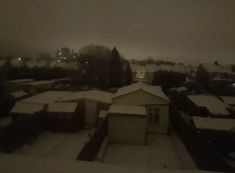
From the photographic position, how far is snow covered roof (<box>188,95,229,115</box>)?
158 cm

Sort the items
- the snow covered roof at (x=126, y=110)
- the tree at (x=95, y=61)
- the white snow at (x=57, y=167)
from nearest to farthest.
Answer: the white snow at (x=57, y=167) → the tree at (x=95, y=61) → the snow covered roof at (x=126, y=110)

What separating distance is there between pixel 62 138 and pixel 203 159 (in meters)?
0.84

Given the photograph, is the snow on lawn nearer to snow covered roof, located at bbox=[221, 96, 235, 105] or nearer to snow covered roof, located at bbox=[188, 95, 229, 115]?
snow covered roof, located at bbox=[188, 95, 229, 115]

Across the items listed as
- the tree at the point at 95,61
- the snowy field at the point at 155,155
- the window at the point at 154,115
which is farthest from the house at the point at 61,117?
the window at the point at 154,115

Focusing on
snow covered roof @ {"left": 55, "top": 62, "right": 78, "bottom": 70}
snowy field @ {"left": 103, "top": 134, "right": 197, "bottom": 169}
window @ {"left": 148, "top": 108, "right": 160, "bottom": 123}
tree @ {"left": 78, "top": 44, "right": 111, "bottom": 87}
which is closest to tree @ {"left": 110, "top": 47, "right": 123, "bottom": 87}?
tree @ {"left": 78, "top": 44, "right": 111, "bottom": 87}

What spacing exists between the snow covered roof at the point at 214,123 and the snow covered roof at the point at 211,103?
8 cm

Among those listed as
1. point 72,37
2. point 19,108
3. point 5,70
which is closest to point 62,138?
point 19,108

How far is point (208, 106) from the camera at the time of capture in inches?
67.4

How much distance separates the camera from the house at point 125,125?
194 centimetres

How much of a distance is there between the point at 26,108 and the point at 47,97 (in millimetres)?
137

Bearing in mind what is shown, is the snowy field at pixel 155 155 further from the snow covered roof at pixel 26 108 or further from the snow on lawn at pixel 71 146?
the snow covered roof at pixel 26 108

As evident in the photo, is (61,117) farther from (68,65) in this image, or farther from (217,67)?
(217,67)

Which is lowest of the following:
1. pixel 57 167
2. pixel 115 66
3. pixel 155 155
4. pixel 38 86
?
pixel 155 155

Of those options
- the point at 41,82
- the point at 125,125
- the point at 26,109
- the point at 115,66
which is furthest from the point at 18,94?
the point at 125,125
